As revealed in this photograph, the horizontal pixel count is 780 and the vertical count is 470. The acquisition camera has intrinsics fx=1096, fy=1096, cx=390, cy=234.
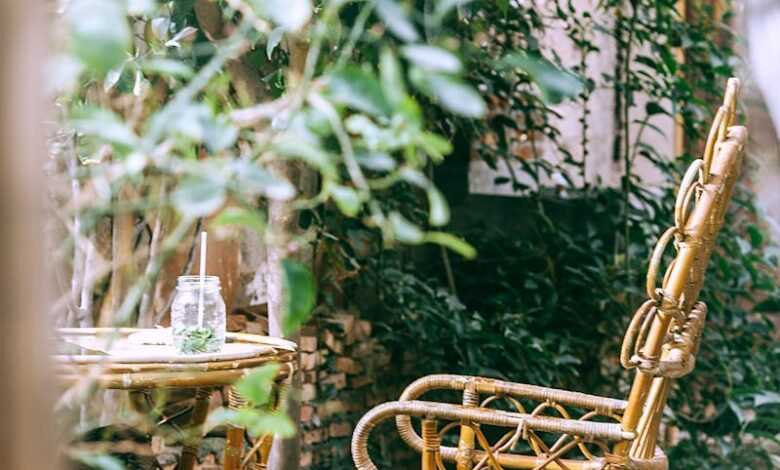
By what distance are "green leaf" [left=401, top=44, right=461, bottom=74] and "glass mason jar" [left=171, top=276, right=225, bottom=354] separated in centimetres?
115

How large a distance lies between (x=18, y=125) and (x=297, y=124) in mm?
238

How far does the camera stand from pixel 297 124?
0.67 metres

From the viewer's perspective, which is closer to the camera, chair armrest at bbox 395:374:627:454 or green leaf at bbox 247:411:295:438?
green leaf at bbox 247:411:295:438

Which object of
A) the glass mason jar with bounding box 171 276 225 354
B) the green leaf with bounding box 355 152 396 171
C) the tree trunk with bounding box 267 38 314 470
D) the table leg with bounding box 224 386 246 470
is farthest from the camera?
the tree trunk with bounding box 267 38 314 470

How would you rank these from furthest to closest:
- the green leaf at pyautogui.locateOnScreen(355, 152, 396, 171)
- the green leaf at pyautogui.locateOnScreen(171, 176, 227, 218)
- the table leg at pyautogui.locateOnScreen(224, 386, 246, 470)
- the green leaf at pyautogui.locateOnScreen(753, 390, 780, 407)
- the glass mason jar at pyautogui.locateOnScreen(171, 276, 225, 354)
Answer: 1. the green leaf at pyautogui.locateOnScreen(753, 390, 780, 407)
2. the table leg at pyautogui.locateOnScreen(224, 386, 246, 470)
3. the glass mason jar at pyautogui.locateOnScreen(171, 276, 225, 354)
4. the green leaf at pyautogui.locateOnScreen(355, 152, 396, 171)
5. the green leaf at pyautogui.locateOnScreen(171, 176, 227, 218)

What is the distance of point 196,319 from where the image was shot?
5.78 feet

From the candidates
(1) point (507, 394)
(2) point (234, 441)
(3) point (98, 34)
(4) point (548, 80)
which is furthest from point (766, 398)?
(3) point (98, 34)

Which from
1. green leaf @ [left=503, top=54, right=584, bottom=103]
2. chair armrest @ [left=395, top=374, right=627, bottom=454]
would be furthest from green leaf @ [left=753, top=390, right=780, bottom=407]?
green leaf @ [left=503, top=54, right=584, bottom=103]

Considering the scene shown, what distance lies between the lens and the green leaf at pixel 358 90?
0.64 meters

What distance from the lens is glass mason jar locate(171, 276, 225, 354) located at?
173cm

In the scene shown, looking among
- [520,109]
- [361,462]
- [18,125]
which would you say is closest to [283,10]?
[18,125]

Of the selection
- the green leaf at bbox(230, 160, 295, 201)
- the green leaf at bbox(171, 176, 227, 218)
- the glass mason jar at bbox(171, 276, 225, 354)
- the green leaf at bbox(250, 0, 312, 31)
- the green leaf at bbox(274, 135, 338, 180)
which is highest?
the green leaf at bbox(250, 0, 312, 31)

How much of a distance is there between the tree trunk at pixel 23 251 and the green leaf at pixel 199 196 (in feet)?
0.46

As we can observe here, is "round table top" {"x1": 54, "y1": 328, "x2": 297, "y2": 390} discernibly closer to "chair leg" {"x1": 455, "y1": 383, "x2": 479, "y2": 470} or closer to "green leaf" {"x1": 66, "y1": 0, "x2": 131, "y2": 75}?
"chair leg" {"x1": 455, "y1": 383, "x2": 479, "y2": 470}
